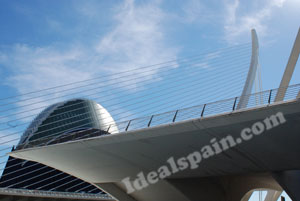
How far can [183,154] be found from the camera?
12.4 metres

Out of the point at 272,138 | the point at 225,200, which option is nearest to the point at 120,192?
the point at 225,200

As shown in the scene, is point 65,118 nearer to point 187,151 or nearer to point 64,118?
point 64,118

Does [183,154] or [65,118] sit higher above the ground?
[65,118]

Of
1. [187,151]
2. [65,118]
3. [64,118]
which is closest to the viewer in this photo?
[187,151]

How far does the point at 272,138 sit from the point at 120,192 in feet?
33.7

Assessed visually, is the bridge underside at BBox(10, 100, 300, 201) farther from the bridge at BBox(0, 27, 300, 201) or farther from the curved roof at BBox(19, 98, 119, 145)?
the curved roof at BBox(19, 98, 119, 145)

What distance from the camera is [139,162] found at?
45.0ft

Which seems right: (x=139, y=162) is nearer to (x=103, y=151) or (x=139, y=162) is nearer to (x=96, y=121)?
(x=103, y=151)

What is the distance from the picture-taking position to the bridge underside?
949cm

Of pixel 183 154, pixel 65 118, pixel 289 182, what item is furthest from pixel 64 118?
pixel 289 182

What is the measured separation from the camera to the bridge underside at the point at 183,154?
9492 mm

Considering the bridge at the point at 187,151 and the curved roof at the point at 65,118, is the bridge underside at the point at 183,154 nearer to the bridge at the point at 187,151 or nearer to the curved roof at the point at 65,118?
the bridge at the point at 187,151

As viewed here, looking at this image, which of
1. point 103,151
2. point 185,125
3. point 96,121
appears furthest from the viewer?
point 96,121

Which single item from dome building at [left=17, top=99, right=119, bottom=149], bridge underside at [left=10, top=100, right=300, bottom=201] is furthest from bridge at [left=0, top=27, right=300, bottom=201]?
dome building at [left=17, top=99, right=119, bottom=149]
